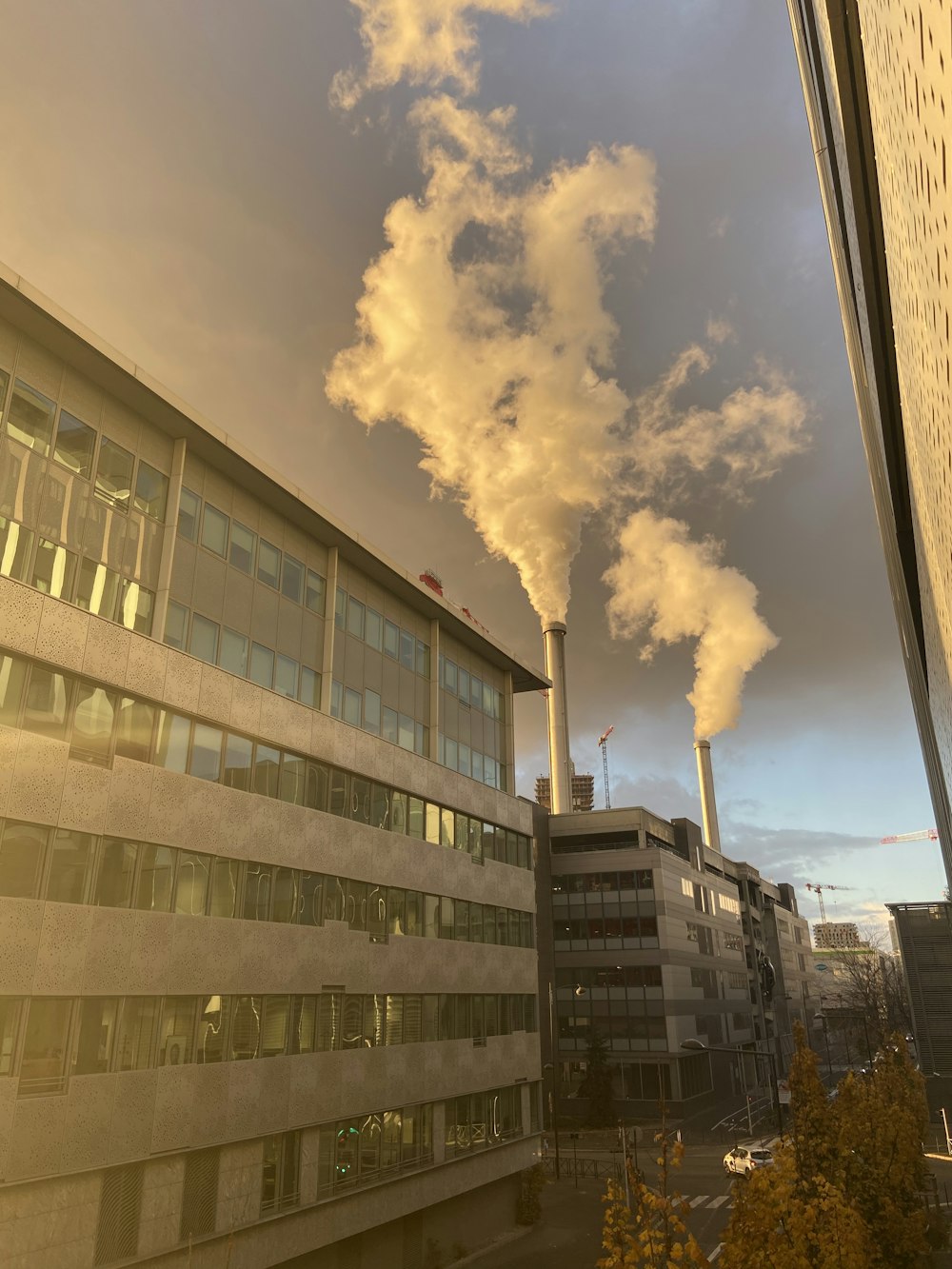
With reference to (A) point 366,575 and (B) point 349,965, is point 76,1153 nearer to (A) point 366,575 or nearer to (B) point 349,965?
(B) point 349,965

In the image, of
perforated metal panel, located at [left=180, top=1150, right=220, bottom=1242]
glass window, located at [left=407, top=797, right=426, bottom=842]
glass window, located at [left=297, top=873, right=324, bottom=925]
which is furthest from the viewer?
glass window, located at [left=407, top=797, right=426, bottom=842]

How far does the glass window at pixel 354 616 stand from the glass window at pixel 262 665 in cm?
513

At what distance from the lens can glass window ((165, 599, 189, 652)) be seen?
25.0 m

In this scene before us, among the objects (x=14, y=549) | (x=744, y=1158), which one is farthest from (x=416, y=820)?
(x=744, y=1158)

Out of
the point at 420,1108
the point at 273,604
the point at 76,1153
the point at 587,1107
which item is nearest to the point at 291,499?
the point at 273,604

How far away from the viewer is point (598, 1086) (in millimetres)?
69062

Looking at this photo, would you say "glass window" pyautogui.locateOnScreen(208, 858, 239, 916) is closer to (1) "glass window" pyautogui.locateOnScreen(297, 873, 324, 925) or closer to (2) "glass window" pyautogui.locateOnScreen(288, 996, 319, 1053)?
(1) "glass window" pyautogui.locateOnScreen(297, 873, 324, 925)

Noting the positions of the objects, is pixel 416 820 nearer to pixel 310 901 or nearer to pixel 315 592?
pixel 310 901

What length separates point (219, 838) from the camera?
79.4 ft

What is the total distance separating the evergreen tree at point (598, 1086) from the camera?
67.9 metres

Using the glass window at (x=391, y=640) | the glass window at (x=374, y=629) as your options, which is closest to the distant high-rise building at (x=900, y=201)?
the glass window at (x=374, y=629)

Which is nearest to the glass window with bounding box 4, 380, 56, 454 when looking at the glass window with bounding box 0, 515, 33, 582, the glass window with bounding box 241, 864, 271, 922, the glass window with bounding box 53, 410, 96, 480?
the glass window with bounding box 53, 410, 96, 480

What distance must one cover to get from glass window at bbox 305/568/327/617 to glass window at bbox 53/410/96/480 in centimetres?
968

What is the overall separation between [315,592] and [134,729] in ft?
35.9
